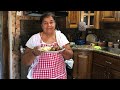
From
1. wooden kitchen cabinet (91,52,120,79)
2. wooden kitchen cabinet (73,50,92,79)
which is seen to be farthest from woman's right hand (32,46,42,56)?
wooden kitchen cabinet (73,50,92,79)

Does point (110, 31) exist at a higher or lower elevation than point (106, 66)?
higher

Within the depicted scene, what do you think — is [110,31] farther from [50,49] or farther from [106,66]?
[50,49]

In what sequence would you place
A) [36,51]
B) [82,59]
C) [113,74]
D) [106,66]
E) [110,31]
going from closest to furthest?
[36,51] < [113,74] < [106,66] < [82,59] < [110,31]

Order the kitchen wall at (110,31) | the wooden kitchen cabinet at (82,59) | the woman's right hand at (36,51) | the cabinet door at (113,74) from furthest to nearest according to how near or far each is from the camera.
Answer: the kitchen wall at (110,31) < the wooden kitchen cabinet at (82,59) < the cabinet door at (113,74) < the woman's right hand at (36,51)

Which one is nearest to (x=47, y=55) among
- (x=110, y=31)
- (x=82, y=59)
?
(x=82, y=59)

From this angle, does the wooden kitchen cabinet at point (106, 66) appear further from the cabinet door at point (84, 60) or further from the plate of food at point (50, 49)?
the plate of food at point (50, 49)

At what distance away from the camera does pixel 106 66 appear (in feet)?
5.07

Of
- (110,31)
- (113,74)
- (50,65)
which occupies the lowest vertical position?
(113,74)

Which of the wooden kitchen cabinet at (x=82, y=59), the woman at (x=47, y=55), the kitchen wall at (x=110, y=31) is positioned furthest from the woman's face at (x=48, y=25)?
the kitchen wall at (x=110, y=31)

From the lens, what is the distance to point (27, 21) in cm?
169

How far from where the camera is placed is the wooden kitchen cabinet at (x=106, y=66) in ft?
4.69
